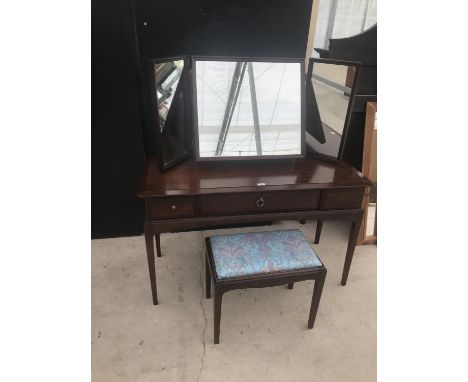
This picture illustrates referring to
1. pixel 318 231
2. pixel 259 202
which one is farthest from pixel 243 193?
pixel 318 231

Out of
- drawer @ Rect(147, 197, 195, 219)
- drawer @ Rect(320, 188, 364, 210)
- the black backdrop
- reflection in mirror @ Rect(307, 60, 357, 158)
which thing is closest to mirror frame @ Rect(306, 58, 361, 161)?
reflection in mirror @ Rect(307, 60, 357, 158)

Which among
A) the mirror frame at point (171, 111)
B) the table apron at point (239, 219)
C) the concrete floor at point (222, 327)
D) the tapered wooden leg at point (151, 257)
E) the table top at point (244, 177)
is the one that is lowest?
the concrete floor at point (222, 327)

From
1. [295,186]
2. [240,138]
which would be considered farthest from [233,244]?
[240,138]

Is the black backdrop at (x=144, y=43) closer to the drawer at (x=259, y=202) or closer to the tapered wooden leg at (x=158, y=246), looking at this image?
the tapered wooden leg at (x=158, y=246)

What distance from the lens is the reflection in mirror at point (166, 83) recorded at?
51.6 inches

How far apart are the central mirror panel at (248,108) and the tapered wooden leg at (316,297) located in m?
0.61

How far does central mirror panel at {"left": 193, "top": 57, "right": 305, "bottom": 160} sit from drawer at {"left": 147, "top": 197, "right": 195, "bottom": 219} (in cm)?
25

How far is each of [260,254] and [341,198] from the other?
1.54 feet

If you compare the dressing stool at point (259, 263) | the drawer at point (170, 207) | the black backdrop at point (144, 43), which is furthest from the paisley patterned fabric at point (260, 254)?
the black backdrop at point (144, 43)

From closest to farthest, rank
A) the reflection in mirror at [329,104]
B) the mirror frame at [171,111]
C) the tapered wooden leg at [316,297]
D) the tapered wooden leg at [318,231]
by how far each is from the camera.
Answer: the mirror frame at [171,111], the tapered wooden leg at [316,297], the reflection in mirror at [329,104], the tapered wooden leg at [318,231]

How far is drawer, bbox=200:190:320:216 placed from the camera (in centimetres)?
134

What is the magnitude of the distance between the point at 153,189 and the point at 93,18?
36.8 inches

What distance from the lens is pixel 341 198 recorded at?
4.79ft

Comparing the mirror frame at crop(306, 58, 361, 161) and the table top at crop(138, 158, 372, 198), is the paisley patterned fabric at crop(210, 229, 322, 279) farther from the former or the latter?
the mirror frame at crop(306, 58, 361, 161)
